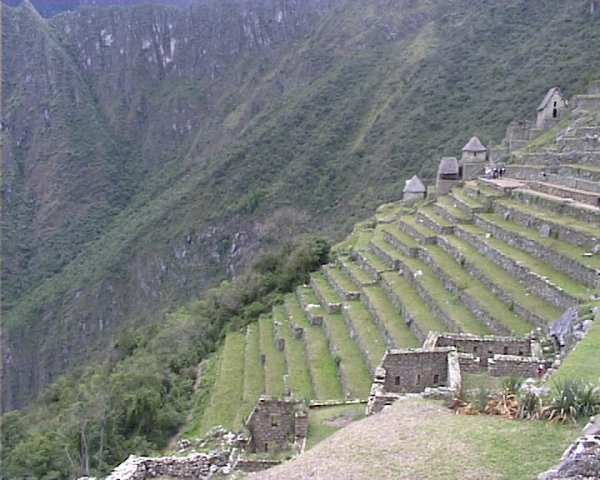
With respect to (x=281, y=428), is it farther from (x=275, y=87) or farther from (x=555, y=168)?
(x=275, y=87)

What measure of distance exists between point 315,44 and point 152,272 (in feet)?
240

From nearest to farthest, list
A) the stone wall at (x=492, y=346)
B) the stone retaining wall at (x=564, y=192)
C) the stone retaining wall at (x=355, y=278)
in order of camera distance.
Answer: the stone wall at (x=492, y=346), the stone retaining wall at (x=564, y=192), the stone retaining wall at (x=355, y=278)

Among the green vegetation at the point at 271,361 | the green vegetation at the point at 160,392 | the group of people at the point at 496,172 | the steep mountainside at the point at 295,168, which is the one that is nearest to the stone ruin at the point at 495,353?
the green vegetation at the point at 160,392

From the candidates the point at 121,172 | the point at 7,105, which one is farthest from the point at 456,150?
the point at 7,105

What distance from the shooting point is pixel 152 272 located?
319 feet

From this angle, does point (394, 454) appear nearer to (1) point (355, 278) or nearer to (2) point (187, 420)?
(2) point (187, 420)

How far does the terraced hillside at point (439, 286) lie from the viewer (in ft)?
56.0

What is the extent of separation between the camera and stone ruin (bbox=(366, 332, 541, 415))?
36.4 ft

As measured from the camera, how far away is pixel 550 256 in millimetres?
18109

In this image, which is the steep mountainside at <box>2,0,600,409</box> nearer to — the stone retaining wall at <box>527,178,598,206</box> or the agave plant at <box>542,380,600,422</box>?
the stone retaining wall at <box>527,178,598,206</box>

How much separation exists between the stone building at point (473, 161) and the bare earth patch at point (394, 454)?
30662 millimetres

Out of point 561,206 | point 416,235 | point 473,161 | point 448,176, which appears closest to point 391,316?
point 561,206

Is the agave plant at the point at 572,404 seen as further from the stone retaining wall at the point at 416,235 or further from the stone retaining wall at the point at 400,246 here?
the stone retaining wall at the point at 416,235

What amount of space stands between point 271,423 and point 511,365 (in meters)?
4.05
